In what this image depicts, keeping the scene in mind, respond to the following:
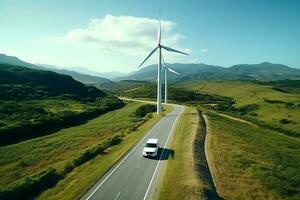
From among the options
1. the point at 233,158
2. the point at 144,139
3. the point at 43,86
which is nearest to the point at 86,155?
the point at 144,139

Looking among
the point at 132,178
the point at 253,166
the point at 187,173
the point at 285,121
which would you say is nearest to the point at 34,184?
the point at 132,178

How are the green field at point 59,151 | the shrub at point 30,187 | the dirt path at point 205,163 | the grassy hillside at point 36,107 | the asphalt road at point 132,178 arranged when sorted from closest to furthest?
the asphalt road at point 132,178
the shrub at point 30,187
the dirt path at point 205,163
the green field at point 59,151
the grassy hillside at point 36,107

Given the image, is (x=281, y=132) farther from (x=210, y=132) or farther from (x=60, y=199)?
(x=60, y=199)

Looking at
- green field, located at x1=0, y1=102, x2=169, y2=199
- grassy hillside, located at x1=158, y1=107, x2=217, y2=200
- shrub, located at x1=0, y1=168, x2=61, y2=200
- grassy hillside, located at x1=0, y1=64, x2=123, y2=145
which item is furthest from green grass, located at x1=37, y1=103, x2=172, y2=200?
grassy hillside, located at x1=0, y1=64, x2=123, y2=145

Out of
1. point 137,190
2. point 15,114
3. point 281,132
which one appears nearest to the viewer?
point 137,190

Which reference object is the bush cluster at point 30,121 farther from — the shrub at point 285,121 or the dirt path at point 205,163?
the shrub at point 285,121

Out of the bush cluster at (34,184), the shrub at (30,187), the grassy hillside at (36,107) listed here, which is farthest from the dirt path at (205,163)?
the grassy hillside at (36,107)
